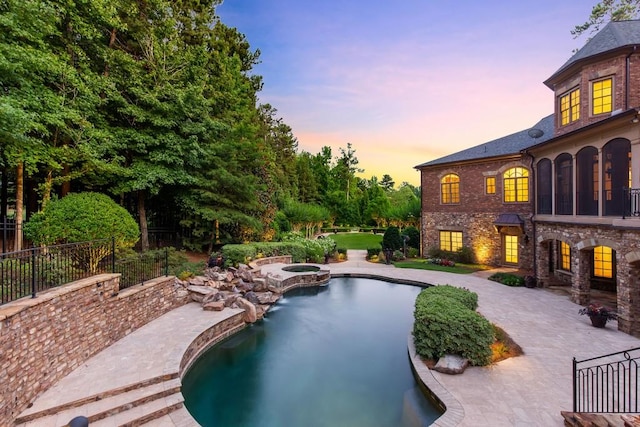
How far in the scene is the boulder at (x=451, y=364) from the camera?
6.29m


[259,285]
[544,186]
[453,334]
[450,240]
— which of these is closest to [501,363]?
[453,334]

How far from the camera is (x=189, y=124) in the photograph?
14.1 m

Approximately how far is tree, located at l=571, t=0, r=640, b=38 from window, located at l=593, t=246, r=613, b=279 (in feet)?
56.3

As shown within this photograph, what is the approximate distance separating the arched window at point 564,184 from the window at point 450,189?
6.18 m

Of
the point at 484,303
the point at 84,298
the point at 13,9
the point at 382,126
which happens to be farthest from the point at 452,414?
the point at 382,126

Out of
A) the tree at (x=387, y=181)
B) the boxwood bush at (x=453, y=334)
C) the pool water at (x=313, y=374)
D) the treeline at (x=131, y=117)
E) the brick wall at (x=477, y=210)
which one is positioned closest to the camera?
the pool water at (x=313, y=374)

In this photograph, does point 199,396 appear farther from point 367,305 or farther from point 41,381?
point 367,305

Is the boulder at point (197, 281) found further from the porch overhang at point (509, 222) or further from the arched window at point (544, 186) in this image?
the arched window at point (544, 186)

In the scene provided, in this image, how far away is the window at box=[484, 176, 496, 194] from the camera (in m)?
17.4

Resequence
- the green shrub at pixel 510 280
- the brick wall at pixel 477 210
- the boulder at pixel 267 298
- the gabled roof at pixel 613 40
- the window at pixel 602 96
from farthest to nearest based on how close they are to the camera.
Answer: the brick wall at pixel 477 210, the green shrub at pixel 510 280, the boulder at pixel 267 298, the window at pixel 602 96, the gabled roof at pixel 613 40

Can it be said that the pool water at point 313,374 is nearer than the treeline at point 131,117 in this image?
Yes

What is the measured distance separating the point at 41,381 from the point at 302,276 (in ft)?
35.7

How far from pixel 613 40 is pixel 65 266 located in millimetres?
19666

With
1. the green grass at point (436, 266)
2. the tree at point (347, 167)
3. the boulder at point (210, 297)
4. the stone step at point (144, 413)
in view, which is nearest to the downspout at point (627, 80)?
the green grass at point (436, 266)
